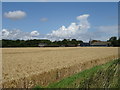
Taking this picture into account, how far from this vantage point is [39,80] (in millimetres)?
12367

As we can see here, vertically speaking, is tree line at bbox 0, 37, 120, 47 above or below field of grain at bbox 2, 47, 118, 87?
above

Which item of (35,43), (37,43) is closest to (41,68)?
(35,43)

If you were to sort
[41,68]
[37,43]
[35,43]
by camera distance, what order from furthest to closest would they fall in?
[37,43], [35,43], [41,68]

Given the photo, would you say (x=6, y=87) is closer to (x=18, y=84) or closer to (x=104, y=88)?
(x=18, y=84)

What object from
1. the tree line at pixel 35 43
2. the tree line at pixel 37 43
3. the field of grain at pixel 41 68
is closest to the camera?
the field of grain at pixel 41 68

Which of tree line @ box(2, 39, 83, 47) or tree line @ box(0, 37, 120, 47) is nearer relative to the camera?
tree line @ box(0, 37, 120, 47)

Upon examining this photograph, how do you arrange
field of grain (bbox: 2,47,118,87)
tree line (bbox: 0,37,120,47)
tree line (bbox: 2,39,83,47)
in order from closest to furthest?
field of grain (bbox: 2,47,118,87)
tree line (bbox: 0,37,120,47)
tree line (bbox: 2,39,83,47)

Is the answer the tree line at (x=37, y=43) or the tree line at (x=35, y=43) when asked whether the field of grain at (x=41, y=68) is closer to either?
the tree line at (x=37, y=43)

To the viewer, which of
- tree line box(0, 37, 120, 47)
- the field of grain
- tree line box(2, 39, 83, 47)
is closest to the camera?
the field of grain

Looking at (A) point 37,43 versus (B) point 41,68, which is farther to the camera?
(A) point 37,43

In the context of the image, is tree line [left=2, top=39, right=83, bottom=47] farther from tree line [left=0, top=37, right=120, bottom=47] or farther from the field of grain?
the field of grain

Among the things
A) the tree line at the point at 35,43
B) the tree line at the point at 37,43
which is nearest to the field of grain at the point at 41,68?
the tree line at the point at 37,43

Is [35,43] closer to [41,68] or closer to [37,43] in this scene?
[37,43]

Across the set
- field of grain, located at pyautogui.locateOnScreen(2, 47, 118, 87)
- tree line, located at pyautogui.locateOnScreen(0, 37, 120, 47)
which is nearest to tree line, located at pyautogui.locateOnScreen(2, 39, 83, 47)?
tree line, located at pyautogui.locateOnScreen(0, 37, 120, 47)
